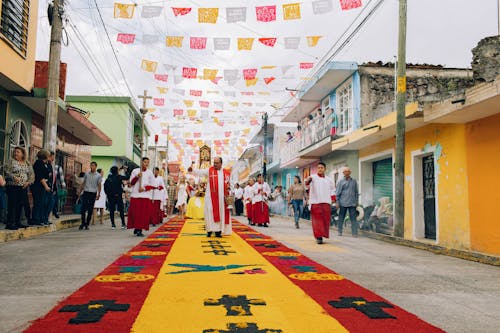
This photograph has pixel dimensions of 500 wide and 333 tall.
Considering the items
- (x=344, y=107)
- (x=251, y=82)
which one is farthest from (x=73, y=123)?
(x=344, y=107)

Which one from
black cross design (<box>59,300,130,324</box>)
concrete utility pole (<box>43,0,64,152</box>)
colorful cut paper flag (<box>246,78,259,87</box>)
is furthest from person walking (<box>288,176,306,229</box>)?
black cross design (<box>59,300,130,324</box>)

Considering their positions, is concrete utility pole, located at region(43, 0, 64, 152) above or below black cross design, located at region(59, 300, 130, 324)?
above

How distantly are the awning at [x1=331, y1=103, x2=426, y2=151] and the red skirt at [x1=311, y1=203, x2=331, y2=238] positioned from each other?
10.5 feet

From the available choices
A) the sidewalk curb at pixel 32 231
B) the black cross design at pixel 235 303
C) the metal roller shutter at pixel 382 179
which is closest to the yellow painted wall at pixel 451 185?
the metal roller shutter at pixel 382 179

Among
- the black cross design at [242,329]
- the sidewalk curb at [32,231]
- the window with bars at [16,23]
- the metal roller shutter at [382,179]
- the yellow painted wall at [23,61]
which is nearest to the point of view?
the black cross design at [242,329]

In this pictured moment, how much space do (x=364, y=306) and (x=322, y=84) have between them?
700 inches

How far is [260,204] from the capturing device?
50.9ft

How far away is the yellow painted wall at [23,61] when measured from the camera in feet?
35.2

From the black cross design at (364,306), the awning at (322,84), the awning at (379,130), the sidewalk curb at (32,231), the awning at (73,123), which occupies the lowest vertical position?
the black cross design at (364,306)

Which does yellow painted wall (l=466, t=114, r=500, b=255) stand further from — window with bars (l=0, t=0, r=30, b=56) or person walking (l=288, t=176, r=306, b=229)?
window with bars (l=0, t=0, r=30, b=56)

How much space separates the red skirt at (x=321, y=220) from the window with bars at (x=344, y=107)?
30.8 ft

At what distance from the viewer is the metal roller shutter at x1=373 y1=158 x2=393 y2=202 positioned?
15750 mm

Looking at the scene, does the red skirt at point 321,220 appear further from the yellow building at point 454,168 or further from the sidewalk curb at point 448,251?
the yellow building at point 454,168

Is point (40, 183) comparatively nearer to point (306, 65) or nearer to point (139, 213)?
point (139, 213)
